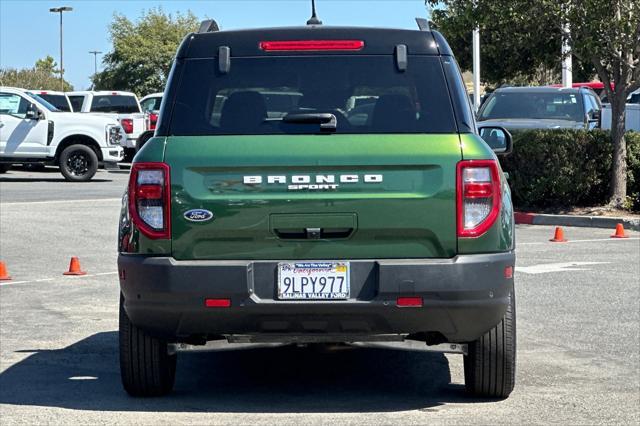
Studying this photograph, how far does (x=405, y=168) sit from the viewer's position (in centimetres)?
629

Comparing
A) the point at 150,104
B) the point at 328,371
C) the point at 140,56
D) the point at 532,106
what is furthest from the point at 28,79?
the point at 328,371

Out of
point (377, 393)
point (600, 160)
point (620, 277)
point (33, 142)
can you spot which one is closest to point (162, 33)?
point (33, 142)

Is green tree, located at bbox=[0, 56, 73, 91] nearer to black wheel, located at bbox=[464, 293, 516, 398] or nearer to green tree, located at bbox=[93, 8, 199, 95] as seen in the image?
green tree, located at bbox=[93, 8, 199, 95]

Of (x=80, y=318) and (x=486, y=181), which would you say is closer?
(x=486, y=181)

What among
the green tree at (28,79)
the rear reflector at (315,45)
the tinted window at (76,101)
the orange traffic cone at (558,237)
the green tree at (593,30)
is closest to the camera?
the rear reflector at (315,45)

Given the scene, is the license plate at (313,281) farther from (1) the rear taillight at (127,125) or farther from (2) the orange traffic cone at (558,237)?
(1) the rear taillight at (127,125)

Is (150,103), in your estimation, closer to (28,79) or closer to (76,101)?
(76,101)

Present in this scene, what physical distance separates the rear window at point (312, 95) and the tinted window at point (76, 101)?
28806mm

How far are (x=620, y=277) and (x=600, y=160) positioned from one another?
7.16m

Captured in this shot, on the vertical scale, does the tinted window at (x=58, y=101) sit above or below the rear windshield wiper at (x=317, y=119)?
above

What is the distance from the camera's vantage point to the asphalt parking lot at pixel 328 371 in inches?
266

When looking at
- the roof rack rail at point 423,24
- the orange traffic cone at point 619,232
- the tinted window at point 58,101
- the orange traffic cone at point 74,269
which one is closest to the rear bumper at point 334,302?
the roof rack rail at point 423,24

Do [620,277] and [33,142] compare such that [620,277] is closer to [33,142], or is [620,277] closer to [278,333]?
[278,333]

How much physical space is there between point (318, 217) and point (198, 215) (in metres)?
Answer: 0.59
